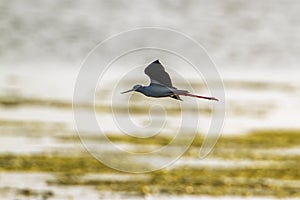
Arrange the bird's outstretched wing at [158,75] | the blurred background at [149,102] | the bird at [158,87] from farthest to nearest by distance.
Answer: the blurred background at [149,102] < the bird's outstretched wing at [158,75] < the bird at [158,87]

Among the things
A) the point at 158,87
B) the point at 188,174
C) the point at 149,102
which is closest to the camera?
the point at 158,87

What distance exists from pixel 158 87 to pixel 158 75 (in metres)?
0.25

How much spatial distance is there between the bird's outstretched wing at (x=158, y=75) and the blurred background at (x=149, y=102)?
5.73 m

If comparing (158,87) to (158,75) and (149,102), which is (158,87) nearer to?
(158,75)

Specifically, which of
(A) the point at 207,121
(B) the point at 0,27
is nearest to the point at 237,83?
(A) the point at 207,121

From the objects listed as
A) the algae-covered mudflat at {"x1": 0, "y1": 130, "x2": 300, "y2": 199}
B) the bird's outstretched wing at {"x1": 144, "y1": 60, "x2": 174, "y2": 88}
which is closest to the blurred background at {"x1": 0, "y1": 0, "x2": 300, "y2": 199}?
the algae-covered mudflat at {"x1": 0, "y1": 130, "x2": 300, "y2": 199}

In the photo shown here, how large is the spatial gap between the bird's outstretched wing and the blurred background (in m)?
5.73

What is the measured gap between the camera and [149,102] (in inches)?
853

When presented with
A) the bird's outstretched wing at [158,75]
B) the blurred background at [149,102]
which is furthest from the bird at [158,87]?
the blurred background at [149,102]

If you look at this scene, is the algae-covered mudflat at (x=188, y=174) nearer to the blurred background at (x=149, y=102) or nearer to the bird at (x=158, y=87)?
the blurred background at (x=149, y=102)

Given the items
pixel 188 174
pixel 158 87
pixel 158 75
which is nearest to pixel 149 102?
pixel 188 174

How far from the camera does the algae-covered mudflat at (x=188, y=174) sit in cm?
1532

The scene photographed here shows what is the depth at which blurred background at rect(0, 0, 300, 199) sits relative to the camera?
15711mm

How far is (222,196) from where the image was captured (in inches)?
597
